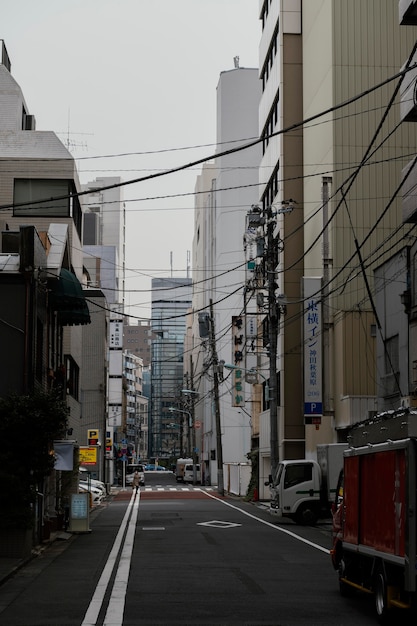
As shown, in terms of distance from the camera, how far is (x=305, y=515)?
35781 millimetres

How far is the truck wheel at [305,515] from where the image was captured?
35.8 metres

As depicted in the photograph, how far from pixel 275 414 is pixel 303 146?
15090 millimetres

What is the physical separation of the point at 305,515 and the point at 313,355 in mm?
7585

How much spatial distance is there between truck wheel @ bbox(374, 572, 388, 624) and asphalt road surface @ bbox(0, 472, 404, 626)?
1.00 feet

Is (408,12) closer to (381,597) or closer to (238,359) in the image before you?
(381,597)

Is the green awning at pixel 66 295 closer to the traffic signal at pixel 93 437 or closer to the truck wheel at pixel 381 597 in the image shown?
the truck wheel at pixel 381 597

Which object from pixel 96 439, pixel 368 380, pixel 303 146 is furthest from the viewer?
pixel 96 439

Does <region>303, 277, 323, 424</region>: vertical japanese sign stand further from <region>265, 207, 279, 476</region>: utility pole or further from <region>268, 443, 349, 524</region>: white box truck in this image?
<region>268, 443, 349, 524</region>: white box truck

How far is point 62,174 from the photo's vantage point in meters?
51.2

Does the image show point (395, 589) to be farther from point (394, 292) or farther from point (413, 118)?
point (394, 292)

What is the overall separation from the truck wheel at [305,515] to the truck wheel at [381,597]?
2250 centimetres

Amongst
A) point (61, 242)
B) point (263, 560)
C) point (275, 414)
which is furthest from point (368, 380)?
point (263, 560)

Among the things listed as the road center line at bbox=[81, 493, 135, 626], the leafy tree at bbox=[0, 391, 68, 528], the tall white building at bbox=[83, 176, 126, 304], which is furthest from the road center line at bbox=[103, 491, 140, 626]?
the tall white building at bbox=[83, 176, 126, 304]

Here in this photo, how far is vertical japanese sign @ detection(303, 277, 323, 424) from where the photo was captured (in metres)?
40.6
